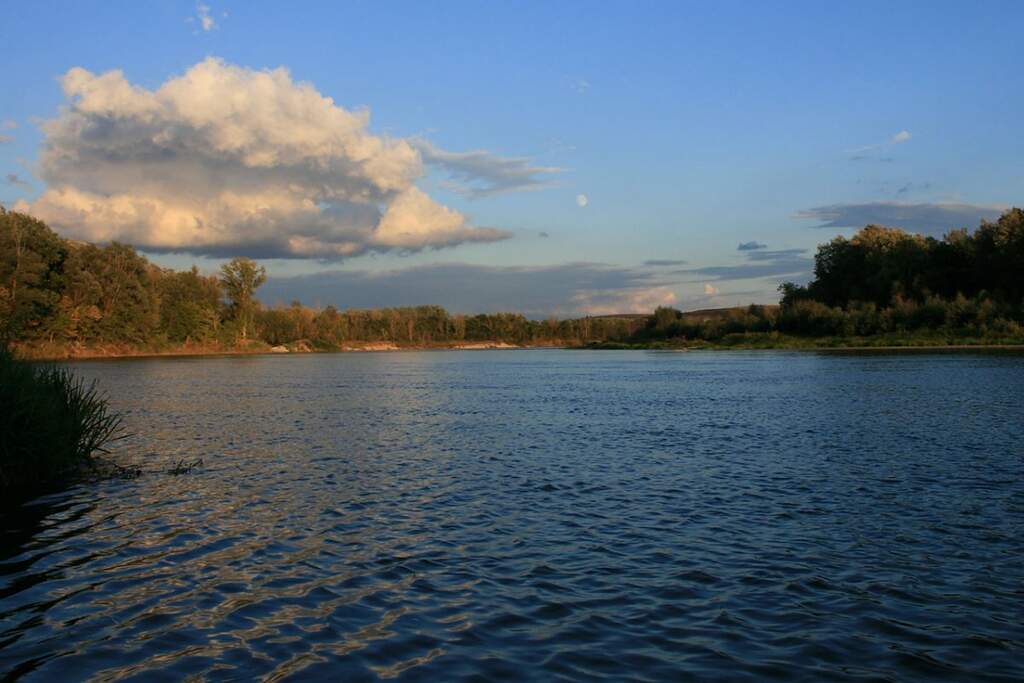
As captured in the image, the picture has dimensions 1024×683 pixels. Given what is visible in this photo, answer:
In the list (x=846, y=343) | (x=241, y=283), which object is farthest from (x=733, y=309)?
(x=241, y=283)

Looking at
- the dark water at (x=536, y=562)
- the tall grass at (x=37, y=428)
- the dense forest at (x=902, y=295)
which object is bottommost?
the dark water at (x=536, y=562)

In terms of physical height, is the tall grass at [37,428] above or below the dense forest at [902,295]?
below

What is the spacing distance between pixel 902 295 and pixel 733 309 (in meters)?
40.5

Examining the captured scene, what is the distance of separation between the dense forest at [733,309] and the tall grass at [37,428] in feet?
253

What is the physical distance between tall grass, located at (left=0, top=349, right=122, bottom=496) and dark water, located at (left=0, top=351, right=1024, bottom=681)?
1.33 m

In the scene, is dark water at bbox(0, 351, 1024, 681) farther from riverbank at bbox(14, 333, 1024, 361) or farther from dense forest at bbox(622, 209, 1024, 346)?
dense forest at bbox(622, 209, 1024, 346)

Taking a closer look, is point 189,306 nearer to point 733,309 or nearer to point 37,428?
point 733,309

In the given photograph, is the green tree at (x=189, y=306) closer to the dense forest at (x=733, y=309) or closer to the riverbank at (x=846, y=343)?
the dense forest at (x=733, y=309)

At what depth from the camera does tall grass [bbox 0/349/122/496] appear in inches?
676

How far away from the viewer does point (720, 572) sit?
11.4 m

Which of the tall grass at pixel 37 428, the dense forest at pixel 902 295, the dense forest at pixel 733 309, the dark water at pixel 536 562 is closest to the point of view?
the dark water at pixel 536 562

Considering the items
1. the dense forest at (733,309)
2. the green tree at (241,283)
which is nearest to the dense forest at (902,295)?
the dense forest at (733,309)

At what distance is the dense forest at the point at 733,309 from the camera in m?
104

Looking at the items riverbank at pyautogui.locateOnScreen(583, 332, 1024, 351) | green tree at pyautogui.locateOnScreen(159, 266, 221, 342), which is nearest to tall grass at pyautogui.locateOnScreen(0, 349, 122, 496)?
riverbank at pyautogui.locateOnScreen(583, 332, 1024, 351)
